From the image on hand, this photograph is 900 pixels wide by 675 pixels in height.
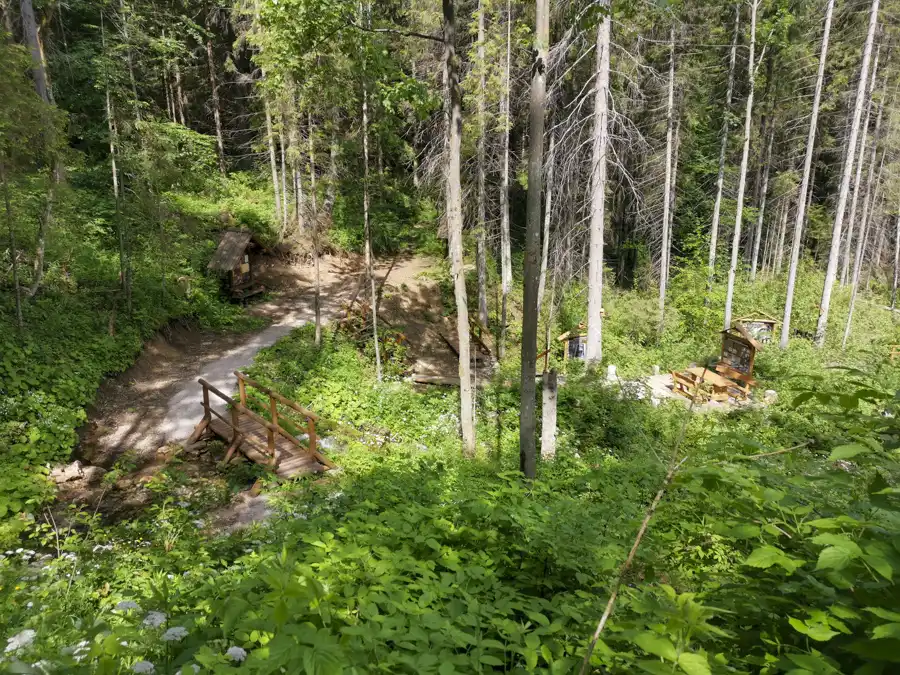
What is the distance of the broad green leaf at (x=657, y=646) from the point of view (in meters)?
1.36

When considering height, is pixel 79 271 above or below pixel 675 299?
above

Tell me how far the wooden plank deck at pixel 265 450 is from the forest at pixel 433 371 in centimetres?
7

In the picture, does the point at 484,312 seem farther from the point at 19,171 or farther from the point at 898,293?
the point at 898,293

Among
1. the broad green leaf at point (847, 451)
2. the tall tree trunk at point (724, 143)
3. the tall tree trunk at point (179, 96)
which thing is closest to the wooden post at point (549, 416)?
the broad green leaf at point (847, 451)

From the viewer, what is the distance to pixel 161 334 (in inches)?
572

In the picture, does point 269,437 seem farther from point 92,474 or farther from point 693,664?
point 693,664

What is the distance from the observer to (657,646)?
1.38m

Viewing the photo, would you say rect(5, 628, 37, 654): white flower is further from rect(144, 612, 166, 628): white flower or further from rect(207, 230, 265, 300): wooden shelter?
rect(207, 230, 265, 300): wooden shelter

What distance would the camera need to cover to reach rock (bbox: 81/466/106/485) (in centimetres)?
848

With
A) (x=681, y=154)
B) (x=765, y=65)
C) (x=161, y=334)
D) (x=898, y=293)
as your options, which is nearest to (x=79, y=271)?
(x=161, y=334)

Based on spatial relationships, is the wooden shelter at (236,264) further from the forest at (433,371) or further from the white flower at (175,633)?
the white flower at (175,633)

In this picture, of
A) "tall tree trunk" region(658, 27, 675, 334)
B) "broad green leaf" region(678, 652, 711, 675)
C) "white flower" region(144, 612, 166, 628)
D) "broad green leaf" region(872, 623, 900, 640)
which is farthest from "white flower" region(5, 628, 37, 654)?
"tall tree trunk" region(658, 27, 675, 334)

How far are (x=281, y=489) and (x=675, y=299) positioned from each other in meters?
20.3

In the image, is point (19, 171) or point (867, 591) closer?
point (867, 591)
